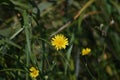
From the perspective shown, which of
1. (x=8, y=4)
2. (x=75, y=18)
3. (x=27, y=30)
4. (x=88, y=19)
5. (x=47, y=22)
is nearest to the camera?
(x=27, y=30)

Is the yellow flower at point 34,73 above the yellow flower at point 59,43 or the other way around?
the other way around

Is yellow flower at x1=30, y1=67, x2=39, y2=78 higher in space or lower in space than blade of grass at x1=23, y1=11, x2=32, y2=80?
lower

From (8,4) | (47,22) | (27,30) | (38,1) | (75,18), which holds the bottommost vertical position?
(27,30)

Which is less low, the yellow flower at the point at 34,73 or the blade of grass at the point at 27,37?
the blade of grass at the point at 27,37

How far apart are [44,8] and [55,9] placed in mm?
298

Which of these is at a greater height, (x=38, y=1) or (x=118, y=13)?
(x=38, y=1)

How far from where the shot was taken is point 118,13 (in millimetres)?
2512

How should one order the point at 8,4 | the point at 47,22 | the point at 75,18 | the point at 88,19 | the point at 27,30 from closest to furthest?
the point at 27,30 < the point at 8,4 < the point at 75,18 < the point at 47,22 < the point at 88,19

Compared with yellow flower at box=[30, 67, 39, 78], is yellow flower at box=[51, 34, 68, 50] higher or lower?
higher

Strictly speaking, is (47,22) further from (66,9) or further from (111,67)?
(111,67)

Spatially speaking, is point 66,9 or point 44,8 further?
point 66,9

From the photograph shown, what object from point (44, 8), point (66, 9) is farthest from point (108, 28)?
point (44, 8)

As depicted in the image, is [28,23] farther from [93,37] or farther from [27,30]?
[93,37]

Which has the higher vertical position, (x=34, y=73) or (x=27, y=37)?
(x=27, y=37)
